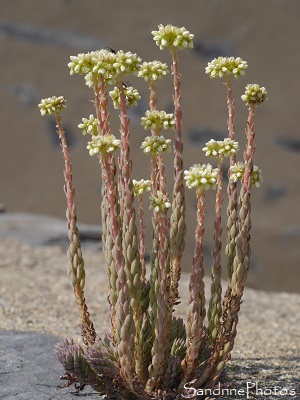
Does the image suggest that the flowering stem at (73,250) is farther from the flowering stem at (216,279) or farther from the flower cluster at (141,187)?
the flowering stem at (216,279)

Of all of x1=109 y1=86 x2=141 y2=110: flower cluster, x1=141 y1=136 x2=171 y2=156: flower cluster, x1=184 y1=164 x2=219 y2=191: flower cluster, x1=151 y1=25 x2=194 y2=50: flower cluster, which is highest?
x1=151 y1=25 x2=194 y2=50: flower cluster

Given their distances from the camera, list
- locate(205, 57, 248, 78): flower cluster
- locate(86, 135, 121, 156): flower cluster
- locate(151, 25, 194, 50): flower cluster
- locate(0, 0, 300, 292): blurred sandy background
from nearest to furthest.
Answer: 1. locate(86, 135, 121, 156): flower cluster
2. locate(151, 25, 194, 50): flower cluster
3. locate(205, 57, 248, 78): flower cluster
4. locate(0, 0, 300, 292): blurred sandy background

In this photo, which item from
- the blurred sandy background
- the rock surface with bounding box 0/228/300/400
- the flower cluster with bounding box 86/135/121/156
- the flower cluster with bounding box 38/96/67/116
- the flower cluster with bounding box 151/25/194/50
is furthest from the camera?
the blurred sandy background

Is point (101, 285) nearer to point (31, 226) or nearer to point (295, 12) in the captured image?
point (31, 226)

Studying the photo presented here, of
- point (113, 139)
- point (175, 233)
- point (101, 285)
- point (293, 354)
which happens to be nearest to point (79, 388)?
point (175, 233)

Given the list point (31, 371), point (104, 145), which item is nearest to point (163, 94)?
point (31, 371)

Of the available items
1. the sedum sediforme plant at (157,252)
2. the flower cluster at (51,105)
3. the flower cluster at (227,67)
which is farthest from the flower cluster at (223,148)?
the flower cluster at (51,105)

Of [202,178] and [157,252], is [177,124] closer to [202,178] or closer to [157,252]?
[202,178]

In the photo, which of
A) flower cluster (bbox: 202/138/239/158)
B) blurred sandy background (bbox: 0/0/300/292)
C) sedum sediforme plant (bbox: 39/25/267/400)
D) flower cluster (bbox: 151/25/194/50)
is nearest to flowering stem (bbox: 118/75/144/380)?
sedum sediforme plant (bbox: 39/25/267/400)

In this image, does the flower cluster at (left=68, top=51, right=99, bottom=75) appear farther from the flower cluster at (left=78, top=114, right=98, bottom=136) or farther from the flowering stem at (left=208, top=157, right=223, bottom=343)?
the flowering stem at (left=208, top=157, right=223, bottom=343)
